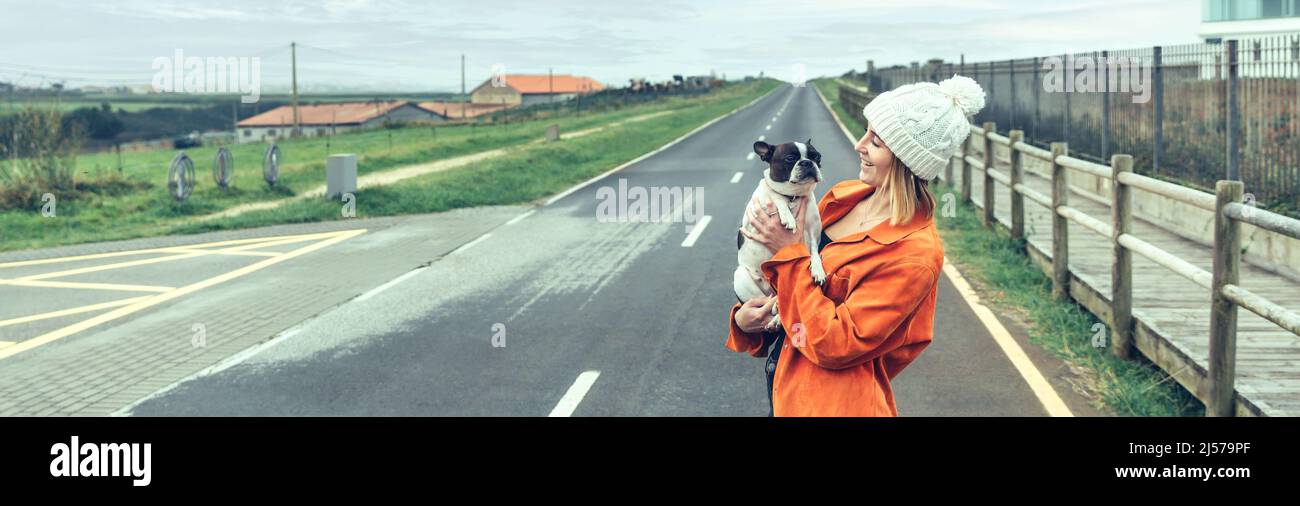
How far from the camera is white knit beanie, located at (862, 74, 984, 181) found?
8.65 ft

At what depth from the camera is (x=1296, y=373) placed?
630 cm

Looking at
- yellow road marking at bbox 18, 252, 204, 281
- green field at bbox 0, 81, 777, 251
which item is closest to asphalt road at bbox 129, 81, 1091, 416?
yellow road marking at bbox 18, 252, 204, 281

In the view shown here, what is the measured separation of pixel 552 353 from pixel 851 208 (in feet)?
20.2

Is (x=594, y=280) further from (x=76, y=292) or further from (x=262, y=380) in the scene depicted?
(x=76, y=292)

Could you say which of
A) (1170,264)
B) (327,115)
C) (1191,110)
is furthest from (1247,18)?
(327,115)

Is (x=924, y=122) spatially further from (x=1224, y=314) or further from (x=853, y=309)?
(x=1224, y=314)

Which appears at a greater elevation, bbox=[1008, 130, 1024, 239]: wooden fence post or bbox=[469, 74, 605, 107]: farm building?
bbox=[469, 74, 605, 107]: farm building

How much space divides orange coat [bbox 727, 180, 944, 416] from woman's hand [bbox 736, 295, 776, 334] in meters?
0.10

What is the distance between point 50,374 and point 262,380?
1.80 m

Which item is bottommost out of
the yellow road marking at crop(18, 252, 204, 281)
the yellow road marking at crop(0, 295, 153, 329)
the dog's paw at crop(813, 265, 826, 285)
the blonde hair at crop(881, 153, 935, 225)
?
the yellow road marking at crop(0, 295, 153, 329)

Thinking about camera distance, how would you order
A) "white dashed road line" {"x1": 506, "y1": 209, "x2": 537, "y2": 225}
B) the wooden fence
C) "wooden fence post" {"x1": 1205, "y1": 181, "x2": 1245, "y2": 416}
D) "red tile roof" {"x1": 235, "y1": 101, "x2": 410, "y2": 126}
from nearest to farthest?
the wooden fence, "wooden fence post" {"x1": 1205, "y1": 181, "x2": 1245, "y2": 416}, "white dashed road line" {"x1": 506, "y1": 209, "x2": 537, "y2": 225}, "red tile roof" {"x1": 235, "y1": 101, "x2": 410, "y2": 126}

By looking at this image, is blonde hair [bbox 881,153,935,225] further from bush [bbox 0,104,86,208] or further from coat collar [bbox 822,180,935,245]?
bush [bbox 0,104,86,208]
